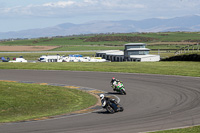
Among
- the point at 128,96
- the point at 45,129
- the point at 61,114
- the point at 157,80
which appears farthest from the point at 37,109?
the point at 157,80

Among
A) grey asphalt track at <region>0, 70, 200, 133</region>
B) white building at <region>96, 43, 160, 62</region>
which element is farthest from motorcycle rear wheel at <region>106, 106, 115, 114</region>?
white building at <region>96, 43, 160, 62</region>

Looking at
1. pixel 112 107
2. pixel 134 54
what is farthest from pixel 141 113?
pixel 134 54

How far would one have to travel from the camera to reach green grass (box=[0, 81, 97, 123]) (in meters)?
23.5

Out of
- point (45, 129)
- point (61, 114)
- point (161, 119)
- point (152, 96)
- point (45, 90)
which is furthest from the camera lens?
point (45, 90)

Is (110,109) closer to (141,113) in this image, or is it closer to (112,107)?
(112,107)

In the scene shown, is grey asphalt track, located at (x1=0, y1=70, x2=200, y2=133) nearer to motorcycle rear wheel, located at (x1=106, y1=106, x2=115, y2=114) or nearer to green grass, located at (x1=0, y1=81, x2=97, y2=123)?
motorcycle rear wheel, located at (x1=106, y1=106, x2=115, y2=114)

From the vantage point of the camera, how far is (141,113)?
22672mm

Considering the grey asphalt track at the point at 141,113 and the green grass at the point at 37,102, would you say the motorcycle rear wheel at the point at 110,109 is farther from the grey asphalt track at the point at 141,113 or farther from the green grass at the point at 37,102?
the green grass at the point at 37,102

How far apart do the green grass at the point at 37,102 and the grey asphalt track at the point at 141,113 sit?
2490mm

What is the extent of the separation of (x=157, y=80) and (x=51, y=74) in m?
15.8

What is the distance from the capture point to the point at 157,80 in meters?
39.7

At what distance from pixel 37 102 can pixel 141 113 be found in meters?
8.77

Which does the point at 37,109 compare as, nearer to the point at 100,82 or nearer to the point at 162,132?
the point at 162,132

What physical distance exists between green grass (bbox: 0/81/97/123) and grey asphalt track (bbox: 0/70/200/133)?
2490 millimetres
